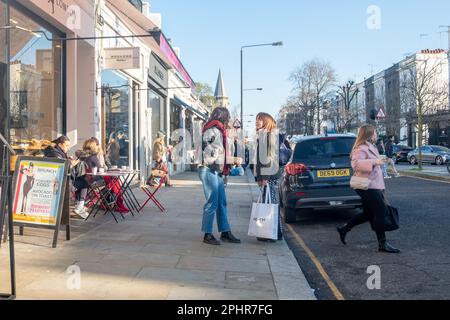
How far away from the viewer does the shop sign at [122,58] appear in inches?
453

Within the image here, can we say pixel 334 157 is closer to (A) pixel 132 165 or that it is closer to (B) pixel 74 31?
(B) pixel 74 31

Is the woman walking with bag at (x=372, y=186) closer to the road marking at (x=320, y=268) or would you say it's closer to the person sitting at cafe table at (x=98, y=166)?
the road marking at (x=320, y=268)

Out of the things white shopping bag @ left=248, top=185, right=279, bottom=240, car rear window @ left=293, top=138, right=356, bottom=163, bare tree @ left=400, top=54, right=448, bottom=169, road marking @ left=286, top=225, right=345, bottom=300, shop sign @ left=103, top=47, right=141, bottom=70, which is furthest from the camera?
bare tree @ left=400, top=54, right=448, bottom=169

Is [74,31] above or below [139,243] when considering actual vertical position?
above

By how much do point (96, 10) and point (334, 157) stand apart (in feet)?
22.2

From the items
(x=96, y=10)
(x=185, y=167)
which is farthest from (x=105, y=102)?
(x=185, y=167)

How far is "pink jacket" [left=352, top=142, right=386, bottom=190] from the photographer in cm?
635

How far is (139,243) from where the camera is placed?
655 centimetres

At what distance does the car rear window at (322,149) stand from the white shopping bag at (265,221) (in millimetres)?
2093

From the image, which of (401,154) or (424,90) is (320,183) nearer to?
(424,90)

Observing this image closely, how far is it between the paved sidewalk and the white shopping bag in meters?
0.17

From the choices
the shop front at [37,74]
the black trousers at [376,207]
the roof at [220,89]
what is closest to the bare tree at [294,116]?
the roof at [220,89]

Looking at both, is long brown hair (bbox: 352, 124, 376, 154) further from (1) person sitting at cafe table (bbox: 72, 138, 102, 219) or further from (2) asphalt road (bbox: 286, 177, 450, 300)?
(1) person sitting at cafe table (bbox: 72, 138, 102, 219)

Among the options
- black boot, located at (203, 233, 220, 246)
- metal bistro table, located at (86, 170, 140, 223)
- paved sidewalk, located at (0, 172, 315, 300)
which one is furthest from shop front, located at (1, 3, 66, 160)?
black boot, located at (203, 233, 220, 246)
